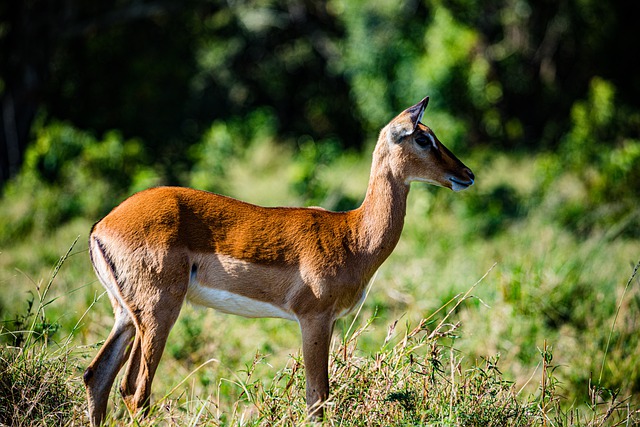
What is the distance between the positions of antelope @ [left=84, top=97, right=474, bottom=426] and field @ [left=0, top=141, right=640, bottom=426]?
0.64 feet

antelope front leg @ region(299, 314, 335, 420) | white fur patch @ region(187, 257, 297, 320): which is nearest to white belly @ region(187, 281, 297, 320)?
white fur patch @ region(187, 257, 297, 320)

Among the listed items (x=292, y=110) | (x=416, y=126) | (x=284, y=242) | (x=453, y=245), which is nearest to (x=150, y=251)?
(x=284, y=242)

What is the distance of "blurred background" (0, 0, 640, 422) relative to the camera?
22.0 feet

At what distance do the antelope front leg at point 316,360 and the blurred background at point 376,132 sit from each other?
19.4 inches

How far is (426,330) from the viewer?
416 cm

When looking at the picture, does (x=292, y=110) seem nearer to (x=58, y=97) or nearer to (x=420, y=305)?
(x=58, y=97)

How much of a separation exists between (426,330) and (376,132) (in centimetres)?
963

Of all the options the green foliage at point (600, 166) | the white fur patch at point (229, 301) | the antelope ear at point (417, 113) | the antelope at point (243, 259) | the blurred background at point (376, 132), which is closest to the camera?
the antelope at point (243, 259)

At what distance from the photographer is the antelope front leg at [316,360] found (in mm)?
3850

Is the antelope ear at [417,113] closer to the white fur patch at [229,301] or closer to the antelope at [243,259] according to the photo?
the antelope at [243,259]

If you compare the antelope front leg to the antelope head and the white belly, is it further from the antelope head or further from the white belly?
the antelope head

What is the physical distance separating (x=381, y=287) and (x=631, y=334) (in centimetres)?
239

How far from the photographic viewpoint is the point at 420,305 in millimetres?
6910

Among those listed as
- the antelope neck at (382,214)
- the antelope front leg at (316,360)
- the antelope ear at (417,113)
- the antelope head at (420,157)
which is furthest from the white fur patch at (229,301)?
the antelope ear at (417,113)
